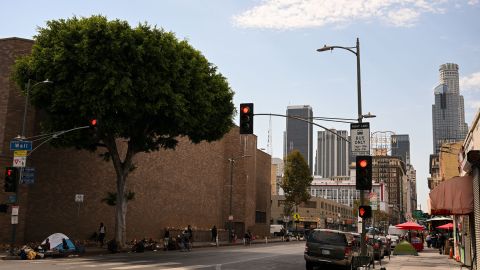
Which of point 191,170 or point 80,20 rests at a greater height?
point 80,20

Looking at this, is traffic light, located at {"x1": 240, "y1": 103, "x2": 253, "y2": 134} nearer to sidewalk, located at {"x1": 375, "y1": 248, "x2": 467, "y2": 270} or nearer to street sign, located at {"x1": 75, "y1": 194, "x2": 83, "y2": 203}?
sidewalk, located at {"x1": 375, "y1": 248, "x2": 467, "y2": 270}

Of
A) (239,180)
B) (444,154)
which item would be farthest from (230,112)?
(239,180)

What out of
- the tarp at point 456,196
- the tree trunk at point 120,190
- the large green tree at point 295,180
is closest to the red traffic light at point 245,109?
the tarp at point 456,196

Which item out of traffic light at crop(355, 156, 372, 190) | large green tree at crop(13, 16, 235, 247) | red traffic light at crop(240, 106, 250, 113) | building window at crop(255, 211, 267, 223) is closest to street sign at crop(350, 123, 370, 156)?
traffic light at crop(355, 156, 372, 190)

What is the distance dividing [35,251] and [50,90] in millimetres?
9324

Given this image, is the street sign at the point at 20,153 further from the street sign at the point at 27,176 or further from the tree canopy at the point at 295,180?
the tree canopy at the point at 295,180

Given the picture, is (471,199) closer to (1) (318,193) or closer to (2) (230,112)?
(2) (230,112)

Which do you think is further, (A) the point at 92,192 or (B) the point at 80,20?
(A) the point at 92,192

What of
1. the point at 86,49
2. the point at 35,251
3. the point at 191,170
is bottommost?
the point at 35,251

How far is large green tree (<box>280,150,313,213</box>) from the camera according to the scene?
3228 inches

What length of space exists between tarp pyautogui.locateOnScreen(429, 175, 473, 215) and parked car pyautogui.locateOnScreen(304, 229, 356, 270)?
442cm

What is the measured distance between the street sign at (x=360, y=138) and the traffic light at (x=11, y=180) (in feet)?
58.9

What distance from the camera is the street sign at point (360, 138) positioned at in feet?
68.0

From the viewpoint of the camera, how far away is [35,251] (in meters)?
28.7
